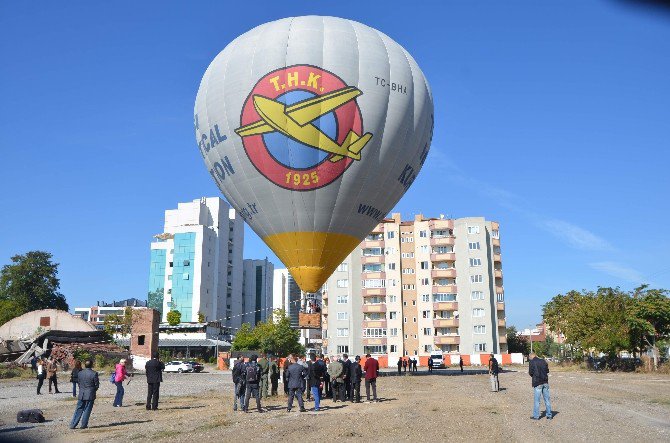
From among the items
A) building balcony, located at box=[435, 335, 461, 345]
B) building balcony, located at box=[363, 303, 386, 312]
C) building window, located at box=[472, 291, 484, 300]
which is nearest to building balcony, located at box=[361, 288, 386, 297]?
building balcony, located at box=[363, 303, 386, 312]

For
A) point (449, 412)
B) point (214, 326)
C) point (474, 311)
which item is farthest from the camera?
point (214, 326)

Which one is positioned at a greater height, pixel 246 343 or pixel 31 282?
pixel 31 282

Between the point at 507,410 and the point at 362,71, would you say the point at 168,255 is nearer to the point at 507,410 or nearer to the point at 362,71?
the point at 362,71

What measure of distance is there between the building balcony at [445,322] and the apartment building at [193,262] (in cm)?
4155

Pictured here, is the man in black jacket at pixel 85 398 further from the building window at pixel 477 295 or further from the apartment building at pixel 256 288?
the apartment building at pixel 256 288

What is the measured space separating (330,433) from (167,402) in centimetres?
1188

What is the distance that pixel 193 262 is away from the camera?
121 m

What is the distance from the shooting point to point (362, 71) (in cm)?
2816

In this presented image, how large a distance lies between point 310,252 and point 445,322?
228 ft

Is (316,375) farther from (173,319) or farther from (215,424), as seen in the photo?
(173,319)

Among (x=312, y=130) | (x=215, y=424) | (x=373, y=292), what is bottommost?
(x=215, y=424)

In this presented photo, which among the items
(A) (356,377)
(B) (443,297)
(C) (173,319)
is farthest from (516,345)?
(A) (356,377)

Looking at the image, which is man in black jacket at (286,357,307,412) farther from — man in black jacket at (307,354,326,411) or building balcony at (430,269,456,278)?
building balcony at (430,269,456,278)

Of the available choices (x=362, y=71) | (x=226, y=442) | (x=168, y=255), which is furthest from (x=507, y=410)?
(x=168, y=255)
